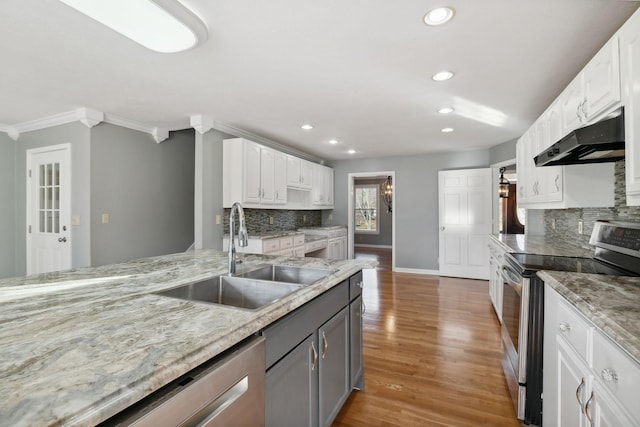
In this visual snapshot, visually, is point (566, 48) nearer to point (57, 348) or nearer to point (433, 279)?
point (57, 348)

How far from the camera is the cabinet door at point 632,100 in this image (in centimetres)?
132

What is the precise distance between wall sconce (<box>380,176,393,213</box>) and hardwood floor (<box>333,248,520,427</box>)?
508 cm

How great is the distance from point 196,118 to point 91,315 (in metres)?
3.06

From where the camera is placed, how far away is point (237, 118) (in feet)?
12.1

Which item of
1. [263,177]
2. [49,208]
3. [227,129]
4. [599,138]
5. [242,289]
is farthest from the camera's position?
[263,177]

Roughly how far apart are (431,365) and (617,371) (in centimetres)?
166

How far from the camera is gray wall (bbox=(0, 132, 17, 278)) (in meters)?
4.02

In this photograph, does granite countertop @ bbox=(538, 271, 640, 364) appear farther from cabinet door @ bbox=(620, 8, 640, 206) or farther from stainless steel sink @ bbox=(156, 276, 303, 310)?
stainless steel sink @ bbox=(156, 276, 303, 310)

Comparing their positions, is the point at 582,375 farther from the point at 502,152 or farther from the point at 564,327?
the point at 502,152

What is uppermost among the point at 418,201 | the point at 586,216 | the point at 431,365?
the point at 418,201

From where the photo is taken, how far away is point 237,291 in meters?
1.60

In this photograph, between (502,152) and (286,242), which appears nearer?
(286,242)

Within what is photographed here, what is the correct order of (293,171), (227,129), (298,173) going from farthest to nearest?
(298,173) < (293,171) < (227,129)

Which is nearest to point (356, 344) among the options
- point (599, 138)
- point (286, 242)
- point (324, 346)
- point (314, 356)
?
point (324, 346)
